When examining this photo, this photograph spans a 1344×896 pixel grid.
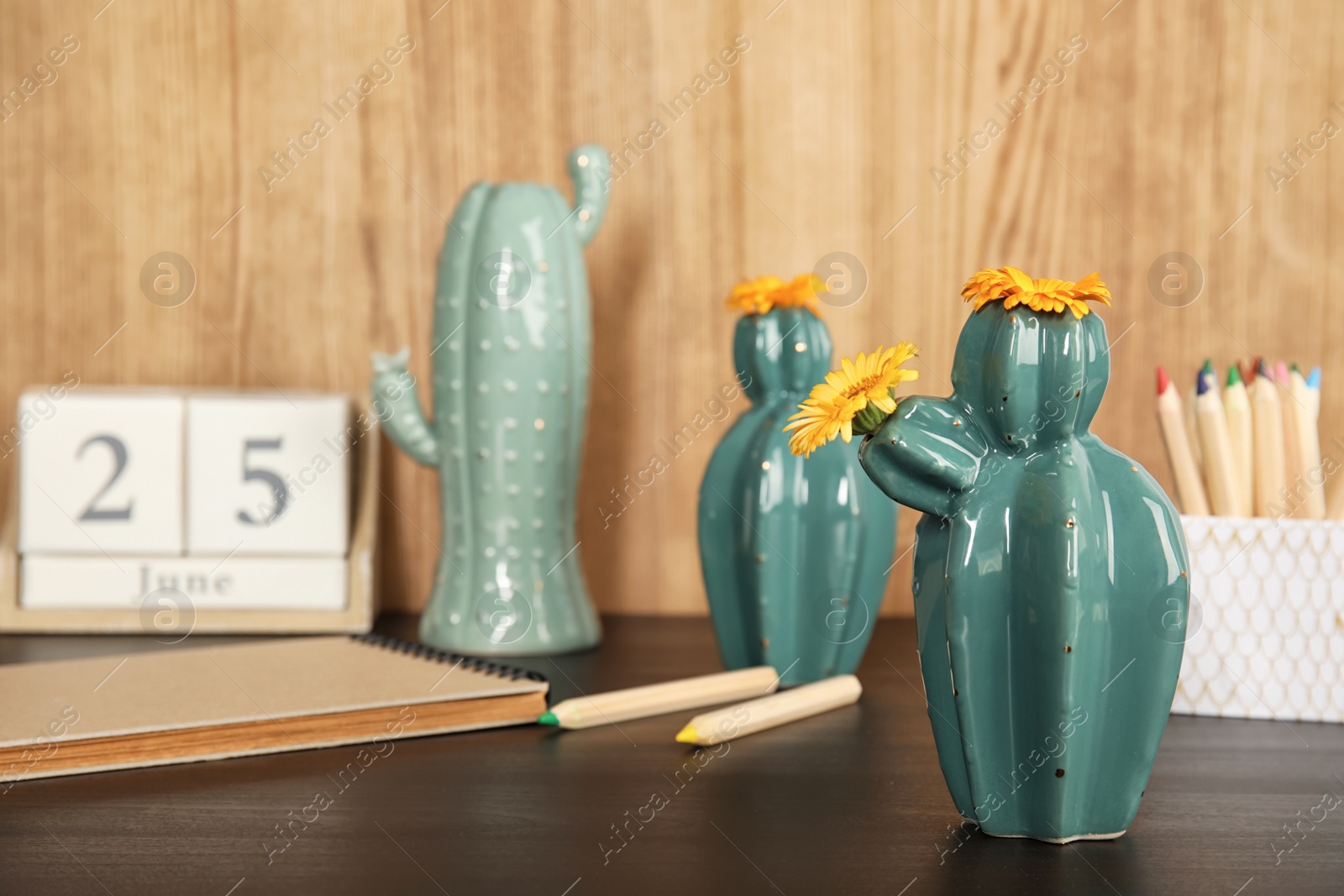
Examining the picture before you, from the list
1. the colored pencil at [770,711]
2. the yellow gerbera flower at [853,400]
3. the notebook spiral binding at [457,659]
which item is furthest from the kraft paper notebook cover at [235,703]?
the yellow gerbera flower at [853,400]

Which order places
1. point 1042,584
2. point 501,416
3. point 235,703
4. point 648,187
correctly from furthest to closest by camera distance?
point 648,187 → point 501,416 → point 235,703 → point 1042,584

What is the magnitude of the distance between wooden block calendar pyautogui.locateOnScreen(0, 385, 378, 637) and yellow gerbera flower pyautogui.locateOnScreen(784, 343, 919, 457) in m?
0.50

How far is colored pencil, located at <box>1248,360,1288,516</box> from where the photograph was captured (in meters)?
0.66

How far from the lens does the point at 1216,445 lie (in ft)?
2.15

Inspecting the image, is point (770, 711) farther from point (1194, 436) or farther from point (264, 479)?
point (264, 479)

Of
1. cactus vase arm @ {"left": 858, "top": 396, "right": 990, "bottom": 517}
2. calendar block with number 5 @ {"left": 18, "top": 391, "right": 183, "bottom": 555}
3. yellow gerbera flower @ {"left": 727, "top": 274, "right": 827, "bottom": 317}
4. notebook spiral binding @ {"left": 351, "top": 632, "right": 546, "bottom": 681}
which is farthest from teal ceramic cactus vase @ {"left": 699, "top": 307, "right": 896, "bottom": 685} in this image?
calendar block with number 5 @ {"left": 18, "top": 391, "right": 183, "bottom": 555}

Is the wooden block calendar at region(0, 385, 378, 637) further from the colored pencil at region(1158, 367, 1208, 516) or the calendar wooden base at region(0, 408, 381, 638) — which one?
the colored pencil at region(1158, 367, 1208, 516)

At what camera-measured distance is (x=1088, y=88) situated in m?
0.93

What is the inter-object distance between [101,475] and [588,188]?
420 millimetres

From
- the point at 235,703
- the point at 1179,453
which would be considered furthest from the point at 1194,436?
the point at 235,703

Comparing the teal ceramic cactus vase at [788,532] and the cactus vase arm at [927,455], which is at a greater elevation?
the cactus vase arm at [927,455]

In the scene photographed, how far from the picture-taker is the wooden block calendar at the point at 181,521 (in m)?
0.85

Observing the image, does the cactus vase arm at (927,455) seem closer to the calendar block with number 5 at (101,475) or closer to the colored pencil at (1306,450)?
the colored pencil at (1306,450)

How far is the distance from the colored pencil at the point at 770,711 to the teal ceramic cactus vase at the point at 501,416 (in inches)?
8.7
